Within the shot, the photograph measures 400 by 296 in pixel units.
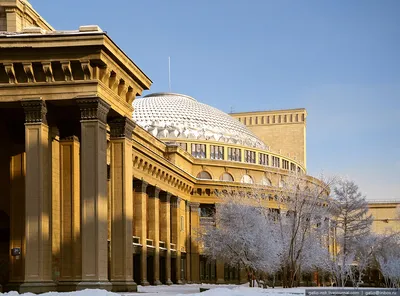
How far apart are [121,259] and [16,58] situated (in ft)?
32.8

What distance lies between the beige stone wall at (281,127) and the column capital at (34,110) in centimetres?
13053

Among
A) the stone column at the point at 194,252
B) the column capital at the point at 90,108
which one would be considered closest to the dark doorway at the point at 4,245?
the column capital at the point at 90,108

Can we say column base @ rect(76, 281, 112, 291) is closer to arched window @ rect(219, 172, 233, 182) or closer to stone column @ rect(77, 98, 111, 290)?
stone column @ rect(77, 98, 111, 290)

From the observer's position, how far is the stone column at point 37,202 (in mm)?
32375

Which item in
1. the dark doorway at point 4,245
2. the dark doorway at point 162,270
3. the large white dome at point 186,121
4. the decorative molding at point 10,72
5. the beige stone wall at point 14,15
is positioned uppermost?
the large white dome at point 186,121

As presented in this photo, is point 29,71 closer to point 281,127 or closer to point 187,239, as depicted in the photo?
point 187,239

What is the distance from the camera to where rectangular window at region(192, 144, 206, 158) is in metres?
104

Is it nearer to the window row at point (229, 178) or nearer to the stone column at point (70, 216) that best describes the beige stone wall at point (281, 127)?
the window row at point (229, 178)

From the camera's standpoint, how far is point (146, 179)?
69.2 meters

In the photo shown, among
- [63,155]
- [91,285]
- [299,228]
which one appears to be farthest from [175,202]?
[91,285]

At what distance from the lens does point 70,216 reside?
36250mm

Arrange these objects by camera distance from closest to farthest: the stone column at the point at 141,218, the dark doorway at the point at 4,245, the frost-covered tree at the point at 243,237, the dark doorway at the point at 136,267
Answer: the dark doorway at the point at 4,245, the frost-covered tree at the point at 243,237, the dark doorway at the point at 136,267, the stone column at the point at 141,218

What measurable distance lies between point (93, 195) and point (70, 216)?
397 cm

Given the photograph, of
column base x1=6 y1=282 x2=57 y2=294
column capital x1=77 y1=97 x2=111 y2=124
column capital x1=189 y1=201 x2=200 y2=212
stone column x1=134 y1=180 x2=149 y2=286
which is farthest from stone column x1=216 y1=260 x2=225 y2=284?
column capital x1=77 y1=97 x2=111 y2=124
